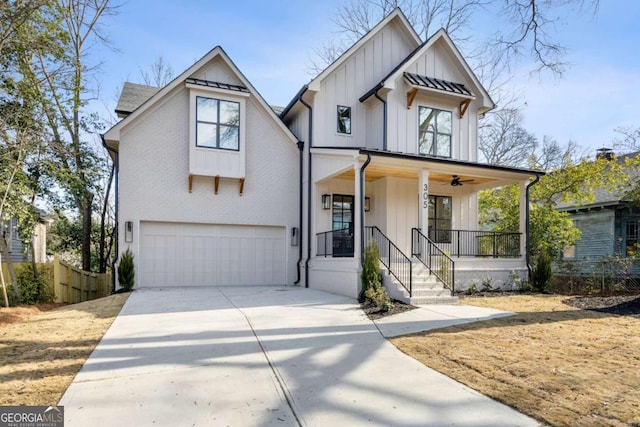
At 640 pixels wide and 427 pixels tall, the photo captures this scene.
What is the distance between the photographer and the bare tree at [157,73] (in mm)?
25672

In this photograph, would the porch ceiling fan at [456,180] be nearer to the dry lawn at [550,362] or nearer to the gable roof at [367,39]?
the gable roof at [367,39]

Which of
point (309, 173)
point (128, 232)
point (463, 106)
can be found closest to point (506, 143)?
point (463, 106)

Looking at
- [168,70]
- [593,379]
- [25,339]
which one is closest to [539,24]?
[593,379]

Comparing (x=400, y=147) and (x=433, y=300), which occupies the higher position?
(x=400, y=147)

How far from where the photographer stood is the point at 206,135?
12766mm

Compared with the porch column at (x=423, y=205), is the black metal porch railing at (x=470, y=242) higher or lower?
lower

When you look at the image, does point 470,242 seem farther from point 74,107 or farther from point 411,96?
point 74,107

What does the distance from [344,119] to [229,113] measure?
12.6ft

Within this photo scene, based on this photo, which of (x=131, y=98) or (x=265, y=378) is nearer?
(x=265, y=378)

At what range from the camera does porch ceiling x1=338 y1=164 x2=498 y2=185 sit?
12.0 meters

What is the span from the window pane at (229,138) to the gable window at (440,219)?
22.7ft

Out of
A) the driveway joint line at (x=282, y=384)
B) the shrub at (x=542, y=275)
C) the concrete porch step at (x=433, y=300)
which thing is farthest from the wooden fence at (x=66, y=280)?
the shrub at (x=542, y=275)

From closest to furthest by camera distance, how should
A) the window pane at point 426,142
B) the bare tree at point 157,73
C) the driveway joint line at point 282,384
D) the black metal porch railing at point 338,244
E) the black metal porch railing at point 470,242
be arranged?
the driveway joint line at point 282,384 → the black metal porch railing at point 338,244 → the black metal porch railing at point 470,242 → the window pane at point 426,142 → the bare tree at point 157,73

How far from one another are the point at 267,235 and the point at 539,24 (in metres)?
9.56
